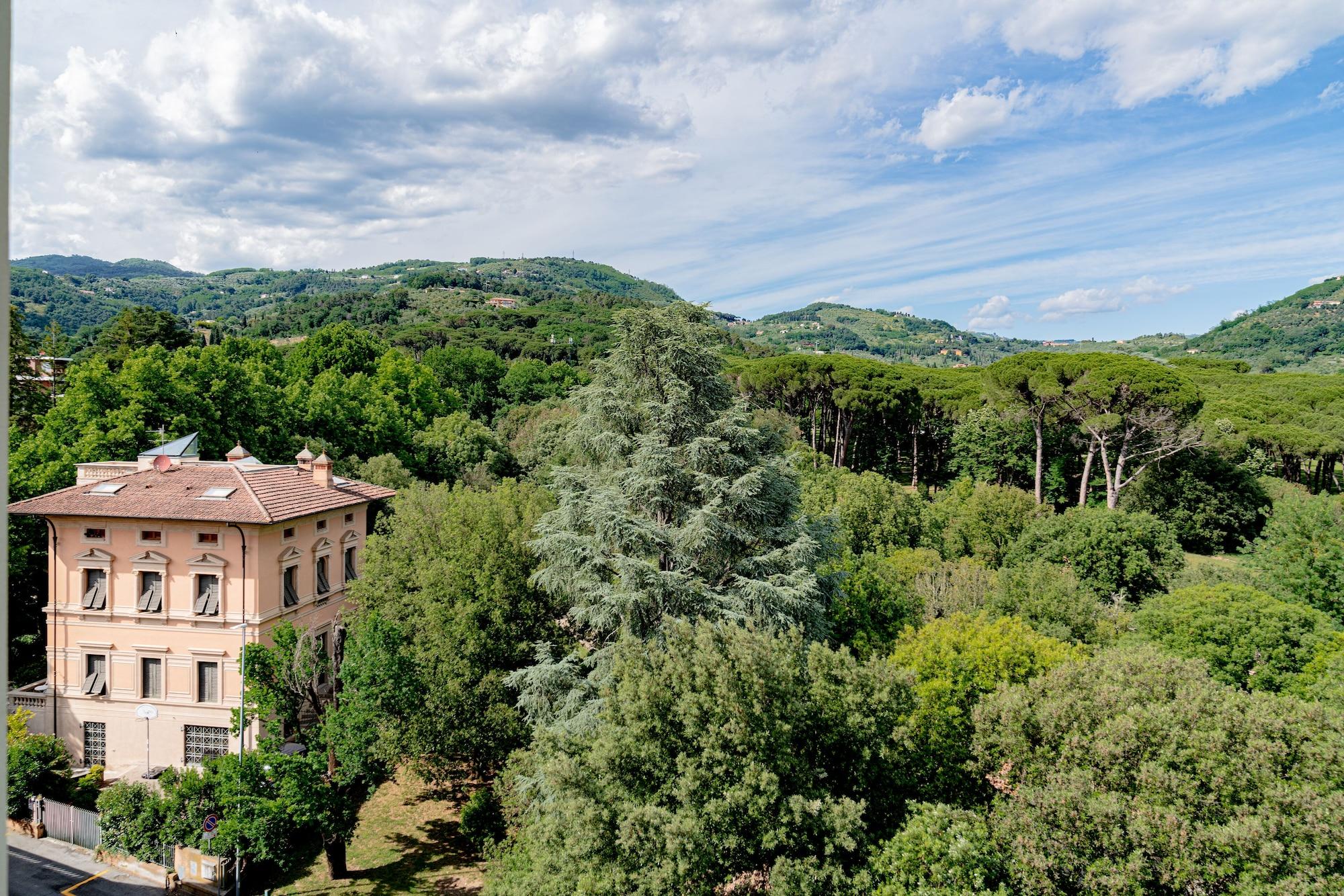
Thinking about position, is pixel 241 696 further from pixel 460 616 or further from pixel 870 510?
pixel 870 510

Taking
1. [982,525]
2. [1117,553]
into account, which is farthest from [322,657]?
[1117,553]

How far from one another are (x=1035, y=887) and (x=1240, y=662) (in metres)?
14.3

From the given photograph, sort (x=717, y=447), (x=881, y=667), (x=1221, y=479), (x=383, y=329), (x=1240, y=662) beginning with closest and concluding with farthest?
(x=881, y=667) → (x=717, y=447) → (x=1240, y=662) → (x=1221, y=479) → (x=383, y=329)

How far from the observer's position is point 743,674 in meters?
13.3

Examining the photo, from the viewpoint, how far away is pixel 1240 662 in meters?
21.9

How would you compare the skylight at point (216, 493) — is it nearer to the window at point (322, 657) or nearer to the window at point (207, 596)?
the window at point (207, 596)

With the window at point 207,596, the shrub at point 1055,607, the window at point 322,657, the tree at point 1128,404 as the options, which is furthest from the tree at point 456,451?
the tree at point 1128,404

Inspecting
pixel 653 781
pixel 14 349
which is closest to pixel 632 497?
pixel 653 781

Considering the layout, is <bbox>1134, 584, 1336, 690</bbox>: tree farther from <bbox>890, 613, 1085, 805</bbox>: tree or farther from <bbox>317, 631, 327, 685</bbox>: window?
<bbox>317, 631, 327, 685</bbox>: window

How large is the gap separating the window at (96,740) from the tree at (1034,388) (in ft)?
150

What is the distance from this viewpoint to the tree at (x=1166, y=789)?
1120cm

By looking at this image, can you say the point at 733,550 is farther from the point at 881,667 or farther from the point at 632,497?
the point at 881,667

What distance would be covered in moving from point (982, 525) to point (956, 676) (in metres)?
21.7

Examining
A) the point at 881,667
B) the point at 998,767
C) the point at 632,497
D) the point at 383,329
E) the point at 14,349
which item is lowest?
the point at 998,767
